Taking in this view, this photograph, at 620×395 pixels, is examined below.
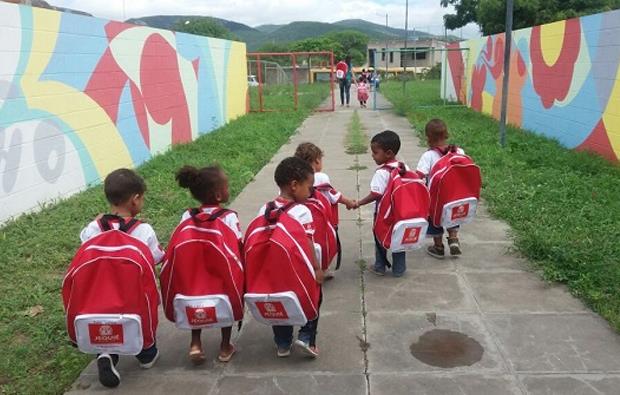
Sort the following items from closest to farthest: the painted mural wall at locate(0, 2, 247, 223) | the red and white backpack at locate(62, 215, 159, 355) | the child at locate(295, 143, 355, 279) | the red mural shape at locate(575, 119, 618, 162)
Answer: the red and white backpack at locate(62, 215, 159, 355), the child at locate(295, 143, 355, 279), the painted mural wall at locate(0, 2, 247, 223), the red mural shape at locate(575, 119, 618, 162)

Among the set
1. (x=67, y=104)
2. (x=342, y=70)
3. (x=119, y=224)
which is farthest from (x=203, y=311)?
(x=342, y=70)

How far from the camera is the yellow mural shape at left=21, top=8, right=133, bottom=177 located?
265 inches

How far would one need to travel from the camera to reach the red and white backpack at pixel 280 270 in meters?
3.09

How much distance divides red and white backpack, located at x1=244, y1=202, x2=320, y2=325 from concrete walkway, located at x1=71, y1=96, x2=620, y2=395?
0.43 meters

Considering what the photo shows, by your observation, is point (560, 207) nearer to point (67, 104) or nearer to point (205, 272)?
point (205, 272)

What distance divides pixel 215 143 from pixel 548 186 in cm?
644

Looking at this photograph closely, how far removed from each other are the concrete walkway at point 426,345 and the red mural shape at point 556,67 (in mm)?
6427

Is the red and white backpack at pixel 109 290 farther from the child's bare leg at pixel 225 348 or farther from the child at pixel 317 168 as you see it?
the child at pixel 317 168

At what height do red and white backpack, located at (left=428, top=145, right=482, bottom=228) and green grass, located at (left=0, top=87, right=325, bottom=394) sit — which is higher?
red and white backpack, located at (left=428, top=145, right=482, bottom=228)

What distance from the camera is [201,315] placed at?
3201mm

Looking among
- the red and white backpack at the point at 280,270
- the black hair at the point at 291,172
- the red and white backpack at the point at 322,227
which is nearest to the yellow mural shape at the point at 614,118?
the red and white backpack at the point at 322,227

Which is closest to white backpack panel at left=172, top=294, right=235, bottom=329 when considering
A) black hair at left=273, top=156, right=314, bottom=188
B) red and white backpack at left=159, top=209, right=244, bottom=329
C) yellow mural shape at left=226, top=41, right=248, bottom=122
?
red and white backpack at left=159, top=209, right=244, bottom=329

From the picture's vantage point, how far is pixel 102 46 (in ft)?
27.6

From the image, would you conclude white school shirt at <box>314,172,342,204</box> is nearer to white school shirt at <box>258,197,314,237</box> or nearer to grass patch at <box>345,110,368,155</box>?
white school shirt at <box>258,197,314,237</box>
